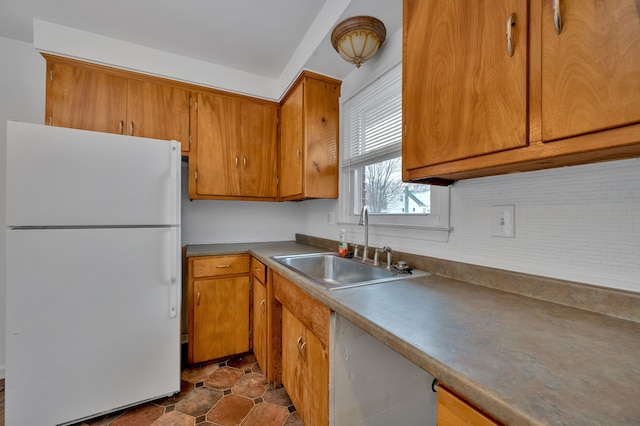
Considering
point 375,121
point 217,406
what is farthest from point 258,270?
point 375,121

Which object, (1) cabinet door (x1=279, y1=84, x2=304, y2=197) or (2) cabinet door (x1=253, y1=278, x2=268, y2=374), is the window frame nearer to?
(1) cabinet door (x1=279, y1=84, x2=304, y2=197)

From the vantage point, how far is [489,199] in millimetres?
1070

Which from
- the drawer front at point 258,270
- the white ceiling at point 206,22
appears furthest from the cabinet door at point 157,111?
the drawer front at point 258,270

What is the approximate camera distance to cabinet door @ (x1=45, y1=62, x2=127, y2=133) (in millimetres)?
1766

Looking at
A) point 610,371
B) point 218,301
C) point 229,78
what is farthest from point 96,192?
point 610,371

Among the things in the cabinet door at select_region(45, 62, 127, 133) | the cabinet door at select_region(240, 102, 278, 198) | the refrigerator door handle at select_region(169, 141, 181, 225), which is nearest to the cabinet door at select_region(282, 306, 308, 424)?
the refrigerator door handle at select_region(169, 141, 181, 225)

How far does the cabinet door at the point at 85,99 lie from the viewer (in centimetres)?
177

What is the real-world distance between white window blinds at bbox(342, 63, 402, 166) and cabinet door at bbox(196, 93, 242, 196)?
96 centimetres

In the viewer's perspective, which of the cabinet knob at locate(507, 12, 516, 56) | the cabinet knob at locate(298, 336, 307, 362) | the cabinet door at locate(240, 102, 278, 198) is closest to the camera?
the cabinet knob at locate(507, 12, 516, 56)

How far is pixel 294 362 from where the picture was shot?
4.52ft

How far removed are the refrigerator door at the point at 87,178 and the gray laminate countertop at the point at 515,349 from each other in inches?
48.0

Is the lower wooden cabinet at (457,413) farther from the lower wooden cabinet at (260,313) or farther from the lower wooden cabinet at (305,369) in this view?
the lower wooden cabinet at (260,313)

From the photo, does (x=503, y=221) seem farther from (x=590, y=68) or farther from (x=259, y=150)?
(x=259, y=150)

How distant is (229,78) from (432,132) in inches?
78.2
